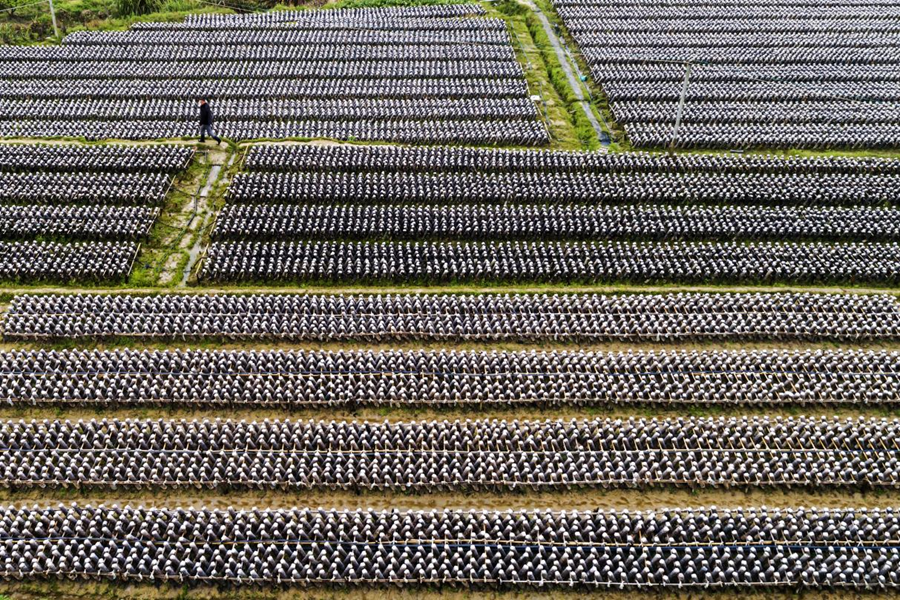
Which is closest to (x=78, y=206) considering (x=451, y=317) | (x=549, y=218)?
(x=451, y=317)

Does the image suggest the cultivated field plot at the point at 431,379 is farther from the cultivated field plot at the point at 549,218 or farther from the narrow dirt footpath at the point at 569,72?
the narrow dirt footpath at the point at 569,72

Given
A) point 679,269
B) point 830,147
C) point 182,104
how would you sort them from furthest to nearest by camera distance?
point 182,104 < point 830,147 < point 679,269

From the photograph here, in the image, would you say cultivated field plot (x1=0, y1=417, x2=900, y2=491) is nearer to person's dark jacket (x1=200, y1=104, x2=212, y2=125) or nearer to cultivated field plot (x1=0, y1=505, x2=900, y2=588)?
cultivated field plot (x1=0, y1=505, x2=900, y2=588)

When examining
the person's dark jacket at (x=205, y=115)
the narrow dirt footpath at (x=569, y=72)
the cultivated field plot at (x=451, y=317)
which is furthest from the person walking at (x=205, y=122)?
the narrow dirt footpath at (x=569, y=72)

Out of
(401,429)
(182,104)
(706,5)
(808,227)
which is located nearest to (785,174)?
(808,227)

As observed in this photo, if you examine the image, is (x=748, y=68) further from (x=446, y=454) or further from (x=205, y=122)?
(x=446, y=454)

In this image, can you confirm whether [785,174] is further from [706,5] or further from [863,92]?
[706,5]
